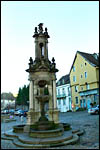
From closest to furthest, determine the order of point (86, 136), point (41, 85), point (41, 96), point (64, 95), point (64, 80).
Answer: point (86, 136) → point (41, 96) → point (41, 85) → point (64, 95) → point (64, 80)

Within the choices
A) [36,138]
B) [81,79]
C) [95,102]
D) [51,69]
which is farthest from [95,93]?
[36,138]

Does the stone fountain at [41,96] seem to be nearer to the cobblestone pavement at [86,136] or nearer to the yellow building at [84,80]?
the cobblestone pavement at [86,136]

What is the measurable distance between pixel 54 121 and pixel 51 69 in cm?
427

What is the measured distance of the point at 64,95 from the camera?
47188 millimetres

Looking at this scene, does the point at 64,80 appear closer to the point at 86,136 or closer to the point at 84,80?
the point at 84,80

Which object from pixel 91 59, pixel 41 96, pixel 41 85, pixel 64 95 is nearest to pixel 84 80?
pixel 91 59

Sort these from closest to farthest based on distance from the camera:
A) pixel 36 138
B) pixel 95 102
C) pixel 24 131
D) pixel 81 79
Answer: pixel 36 138 → pixel 24 131 → pixel 95 102 → pixel 81 79

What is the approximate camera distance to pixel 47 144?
7.89 m

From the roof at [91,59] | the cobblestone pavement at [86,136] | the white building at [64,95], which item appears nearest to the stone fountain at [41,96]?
the cobblestone pavement at [86,136]

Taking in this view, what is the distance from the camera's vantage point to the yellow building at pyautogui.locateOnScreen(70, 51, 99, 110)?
122 feet

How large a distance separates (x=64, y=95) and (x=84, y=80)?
9.76 m

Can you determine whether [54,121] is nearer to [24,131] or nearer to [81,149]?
[24,131]

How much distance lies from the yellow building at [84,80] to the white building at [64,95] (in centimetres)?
256

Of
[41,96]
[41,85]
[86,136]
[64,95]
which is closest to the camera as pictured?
[86,136]
